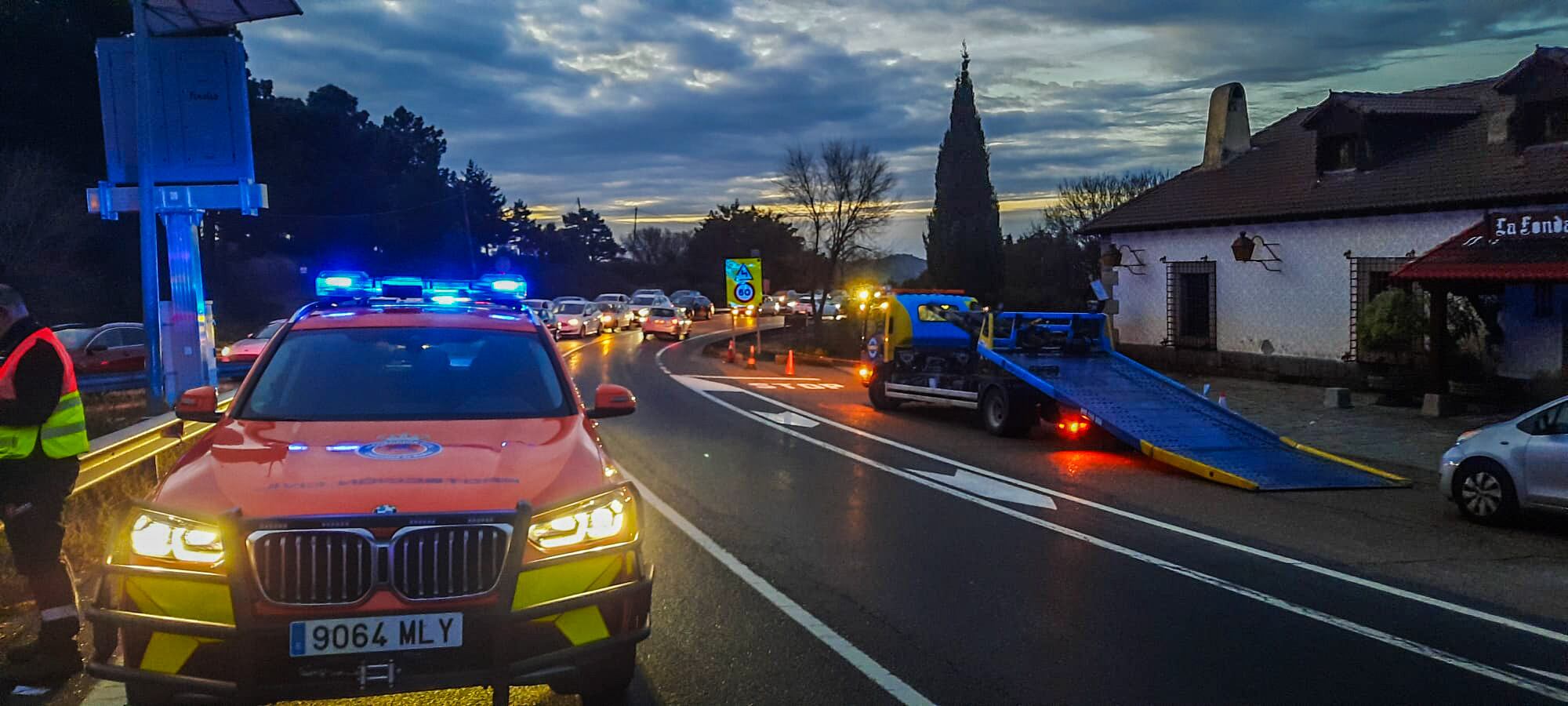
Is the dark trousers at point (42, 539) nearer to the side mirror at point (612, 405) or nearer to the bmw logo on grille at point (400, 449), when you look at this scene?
the bmw logo on grille at point (400, 449)

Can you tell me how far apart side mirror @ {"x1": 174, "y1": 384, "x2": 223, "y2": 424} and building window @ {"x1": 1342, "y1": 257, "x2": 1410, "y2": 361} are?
811 inches

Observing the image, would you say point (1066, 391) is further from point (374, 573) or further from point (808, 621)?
point (374, 573)

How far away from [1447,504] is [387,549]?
1103 cm

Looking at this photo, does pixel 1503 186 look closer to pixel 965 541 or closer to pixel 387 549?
pixel 965 541

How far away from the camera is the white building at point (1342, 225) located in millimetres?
19094

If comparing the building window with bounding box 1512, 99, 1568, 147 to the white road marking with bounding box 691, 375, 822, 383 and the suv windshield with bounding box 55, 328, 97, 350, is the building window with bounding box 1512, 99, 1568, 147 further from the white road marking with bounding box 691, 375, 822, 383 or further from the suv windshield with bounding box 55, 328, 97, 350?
the suv windshield with bounding box 55, 328, 97, 350

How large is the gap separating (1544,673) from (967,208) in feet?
133

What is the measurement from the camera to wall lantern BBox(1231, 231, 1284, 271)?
24.8 metres

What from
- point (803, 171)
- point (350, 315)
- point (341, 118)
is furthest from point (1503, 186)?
point (341, 118)

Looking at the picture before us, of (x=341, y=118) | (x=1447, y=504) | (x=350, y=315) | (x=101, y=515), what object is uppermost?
(x=341, y=118)

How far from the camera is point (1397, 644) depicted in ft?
21.9

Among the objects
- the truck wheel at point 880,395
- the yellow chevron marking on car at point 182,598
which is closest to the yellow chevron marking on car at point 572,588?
the yellow chevron marking on car at point 182,598

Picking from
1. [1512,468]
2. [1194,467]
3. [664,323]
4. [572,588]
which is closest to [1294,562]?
[1512,468]

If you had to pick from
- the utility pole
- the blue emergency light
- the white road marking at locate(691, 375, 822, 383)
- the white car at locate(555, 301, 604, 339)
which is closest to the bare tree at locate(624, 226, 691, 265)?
the utility pole
